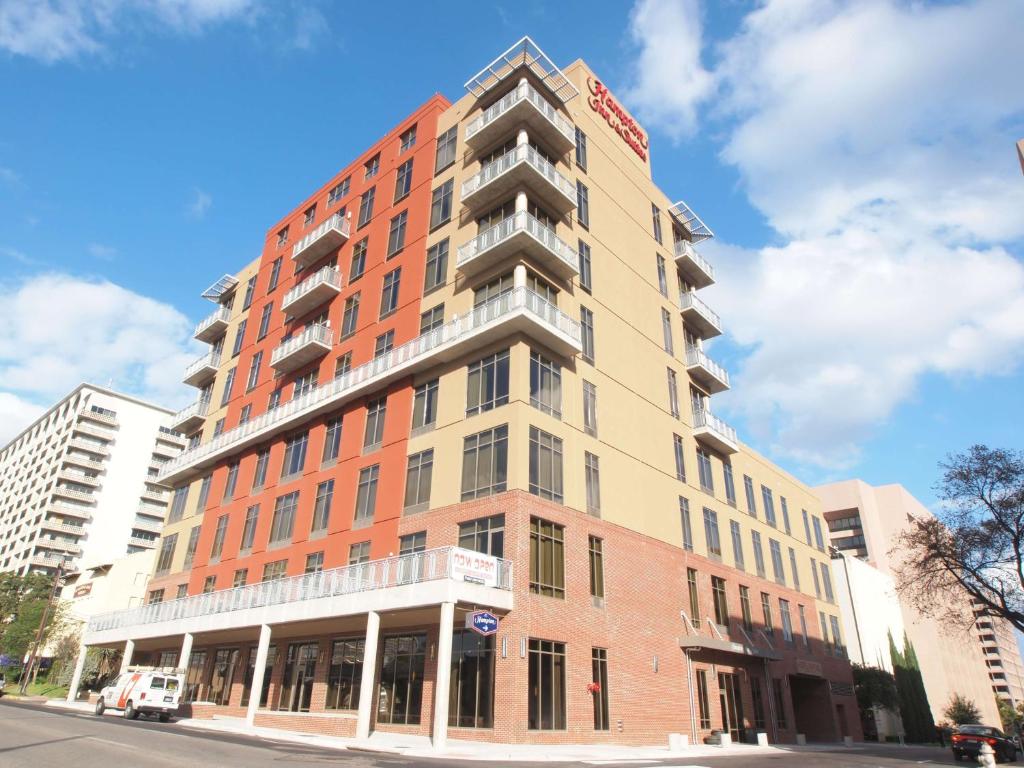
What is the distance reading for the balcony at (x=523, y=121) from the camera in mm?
33688

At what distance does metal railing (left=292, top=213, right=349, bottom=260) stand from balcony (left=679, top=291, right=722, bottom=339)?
23.1 meters

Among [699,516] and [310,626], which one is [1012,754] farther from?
[310,626]

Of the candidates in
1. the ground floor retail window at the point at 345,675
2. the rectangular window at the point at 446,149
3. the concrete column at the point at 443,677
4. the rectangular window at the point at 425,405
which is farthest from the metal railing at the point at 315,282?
the concrete column at the point at 443,677

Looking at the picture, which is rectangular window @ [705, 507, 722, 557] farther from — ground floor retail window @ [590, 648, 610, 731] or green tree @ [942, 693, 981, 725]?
green tree @ [942, 693, 981, 725]

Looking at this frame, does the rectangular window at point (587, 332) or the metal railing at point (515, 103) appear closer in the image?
the rectangular window at point (587, 332)

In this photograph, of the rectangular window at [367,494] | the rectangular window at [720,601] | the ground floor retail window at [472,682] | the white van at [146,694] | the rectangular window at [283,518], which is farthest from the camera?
the rectangular window at [720,601]

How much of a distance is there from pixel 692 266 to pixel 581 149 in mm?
13293

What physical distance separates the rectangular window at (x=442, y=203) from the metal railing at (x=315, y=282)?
8.51 meters

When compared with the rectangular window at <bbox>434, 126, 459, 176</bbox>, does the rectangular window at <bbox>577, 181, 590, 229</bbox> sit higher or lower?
lower

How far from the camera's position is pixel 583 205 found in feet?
122

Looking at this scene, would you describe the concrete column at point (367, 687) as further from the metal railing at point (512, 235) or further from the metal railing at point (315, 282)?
the metal railing at point (315, 282)

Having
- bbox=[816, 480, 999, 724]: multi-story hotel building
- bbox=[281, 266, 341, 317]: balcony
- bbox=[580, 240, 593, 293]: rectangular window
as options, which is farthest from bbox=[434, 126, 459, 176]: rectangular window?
bbox=[816, 480, 999, 724]: multi-story hotel building

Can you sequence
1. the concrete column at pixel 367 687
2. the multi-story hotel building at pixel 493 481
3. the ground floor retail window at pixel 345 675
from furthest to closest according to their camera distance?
the ground floor retail window at pixel 345 675 < the multi-story hotel building at pixel 493 481 < the concrete column at pixel 367 687

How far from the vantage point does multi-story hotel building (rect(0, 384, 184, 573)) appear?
99.9 m
